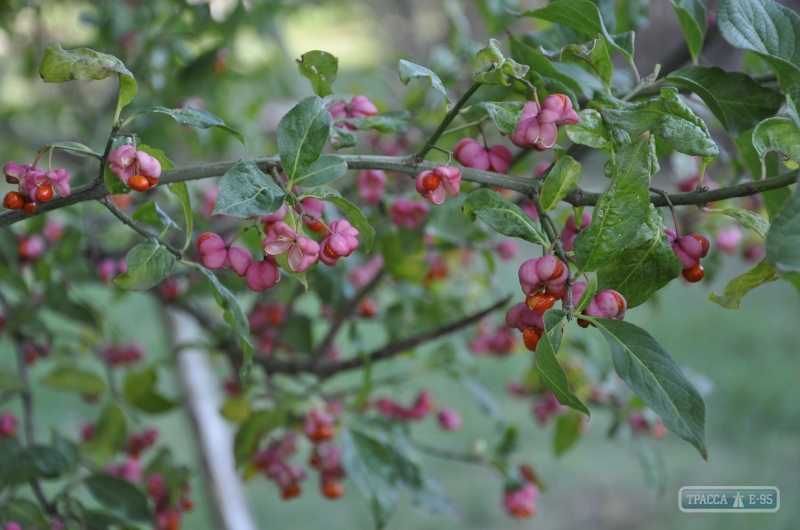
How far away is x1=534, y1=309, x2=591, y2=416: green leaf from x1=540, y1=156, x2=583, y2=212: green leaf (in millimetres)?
64

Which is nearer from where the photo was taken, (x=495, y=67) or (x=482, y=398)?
(x=495, y=67)

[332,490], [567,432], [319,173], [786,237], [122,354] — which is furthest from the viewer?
[122,354]

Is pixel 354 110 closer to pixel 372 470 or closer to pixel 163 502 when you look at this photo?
pixel 372 470

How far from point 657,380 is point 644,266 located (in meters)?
0.06

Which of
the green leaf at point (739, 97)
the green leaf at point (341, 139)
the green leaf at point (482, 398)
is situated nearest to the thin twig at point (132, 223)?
the green leaf at point (341, 139)

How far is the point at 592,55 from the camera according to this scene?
396 mm

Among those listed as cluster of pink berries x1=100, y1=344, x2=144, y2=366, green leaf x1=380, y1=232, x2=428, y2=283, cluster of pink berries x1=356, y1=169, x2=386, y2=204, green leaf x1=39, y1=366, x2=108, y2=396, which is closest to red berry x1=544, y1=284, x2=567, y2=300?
cluster of pink berries x1=356, y1=169, x2=386, y2=204

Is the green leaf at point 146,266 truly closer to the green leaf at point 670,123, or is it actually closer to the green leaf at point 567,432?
the green leaf at point 670,123

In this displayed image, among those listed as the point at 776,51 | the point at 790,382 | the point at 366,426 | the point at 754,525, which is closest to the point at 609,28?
the point at 776,51

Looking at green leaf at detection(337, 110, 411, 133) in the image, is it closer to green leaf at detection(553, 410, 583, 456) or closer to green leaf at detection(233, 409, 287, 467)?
green leaf at detection(233, 409, 287, 467)

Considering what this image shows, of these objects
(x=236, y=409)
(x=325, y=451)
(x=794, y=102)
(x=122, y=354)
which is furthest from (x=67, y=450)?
(x=794, y=102)

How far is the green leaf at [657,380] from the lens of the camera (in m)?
0.32

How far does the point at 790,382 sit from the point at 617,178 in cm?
155
